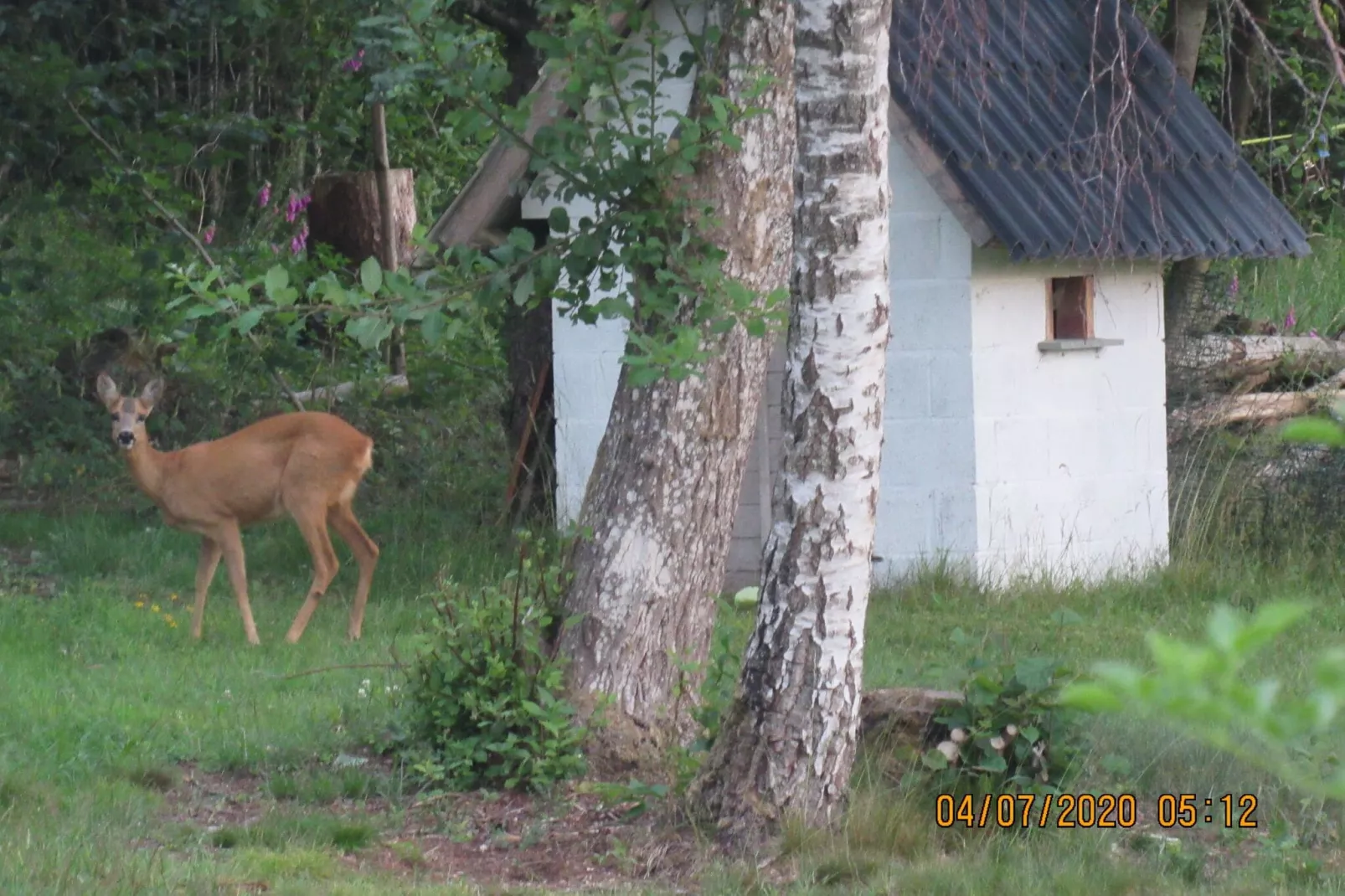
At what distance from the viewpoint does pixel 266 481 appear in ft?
35.1

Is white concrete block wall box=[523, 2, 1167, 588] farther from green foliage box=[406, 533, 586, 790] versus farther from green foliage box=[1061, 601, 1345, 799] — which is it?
green foliage box=[1061, 601, 1345, 799]

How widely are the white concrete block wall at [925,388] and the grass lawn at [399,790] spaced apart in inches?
15.8

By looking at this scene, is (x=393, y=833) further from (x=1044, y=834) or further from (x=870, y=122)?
(x=870, y=122)

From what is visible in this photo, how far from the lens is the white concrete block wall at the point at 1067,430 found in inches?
412

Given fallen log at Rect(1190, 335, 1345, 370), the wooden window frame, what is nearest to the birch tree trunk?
the wooden window frame

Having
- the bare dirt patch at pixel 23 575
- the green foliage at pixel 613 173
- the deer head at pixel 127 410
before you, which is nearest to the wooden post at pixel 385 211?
the bare dirt patch at pixel 23 575

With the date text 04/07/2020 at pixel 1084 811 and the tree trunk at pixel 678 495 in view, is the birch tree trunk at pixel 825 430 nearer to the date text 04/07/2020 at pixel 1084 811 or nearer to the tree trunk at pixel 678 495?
the date text 04/07/2020 at pixel 1084 811

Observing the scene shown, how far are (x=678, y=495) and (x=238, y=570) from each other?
453 cm

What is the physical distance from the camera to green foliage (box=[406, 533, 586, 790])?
6289 mm

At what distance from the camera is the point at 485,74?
582cm

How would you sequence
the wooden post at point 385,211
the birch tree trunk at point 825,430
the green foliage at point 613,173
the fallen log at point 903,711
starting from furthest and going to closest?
the wooden post at point 385,211, the fallen log at point 903,711, the green foliage at point 613,173, the birch tree trunk at point 825,430

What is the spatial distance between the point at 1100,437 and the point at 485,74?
6462 millimetres

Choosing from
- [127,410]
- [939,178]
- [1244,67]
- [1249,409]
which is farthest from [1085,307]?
[127,410]

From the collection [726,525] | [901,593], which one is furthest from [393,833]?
[901,593]
